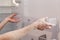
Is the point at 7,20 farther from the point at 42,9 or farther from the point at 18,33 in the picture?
the point at 42,9

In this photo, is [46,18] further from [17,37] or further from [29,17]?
[17,37]

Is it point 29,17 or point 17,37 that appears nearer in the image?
point 17,37

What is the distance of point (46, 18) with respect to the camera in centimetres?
101

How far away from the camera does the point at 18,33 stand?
3.03 ft

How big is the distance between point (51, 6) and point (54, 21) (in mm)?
133

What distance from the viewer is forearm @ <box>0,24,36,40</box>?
35.2 inches

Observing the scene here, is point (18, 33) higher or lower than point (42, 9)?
lower

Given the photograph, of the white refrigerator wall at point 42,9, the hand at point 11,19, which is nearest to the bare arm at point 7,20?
the hand at point 11,19

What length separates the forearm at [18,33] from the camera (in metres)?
0.90

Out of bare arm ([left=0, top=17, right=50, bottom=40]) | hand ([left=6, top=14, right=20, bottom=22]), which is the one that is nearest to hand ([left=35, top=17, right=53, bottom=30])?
bare arm ([left=0, top=17, right=50, bottom=40])

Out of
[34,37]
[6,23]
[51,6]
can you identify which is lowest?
[34,37]

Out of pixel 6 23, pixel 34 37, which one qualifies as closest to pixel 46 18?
pixel 34 37

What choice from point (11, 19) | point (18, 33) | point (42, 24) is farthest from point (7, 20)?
point (42, 24)

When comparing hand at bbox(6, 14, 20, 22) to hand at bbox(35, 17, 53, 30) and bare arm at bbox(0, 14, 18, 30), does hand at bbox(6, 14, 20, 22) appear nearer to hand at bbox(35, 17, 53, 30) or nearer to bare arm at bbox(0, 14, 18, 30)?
bare arm at bbox(0, 14, 18, 30)
